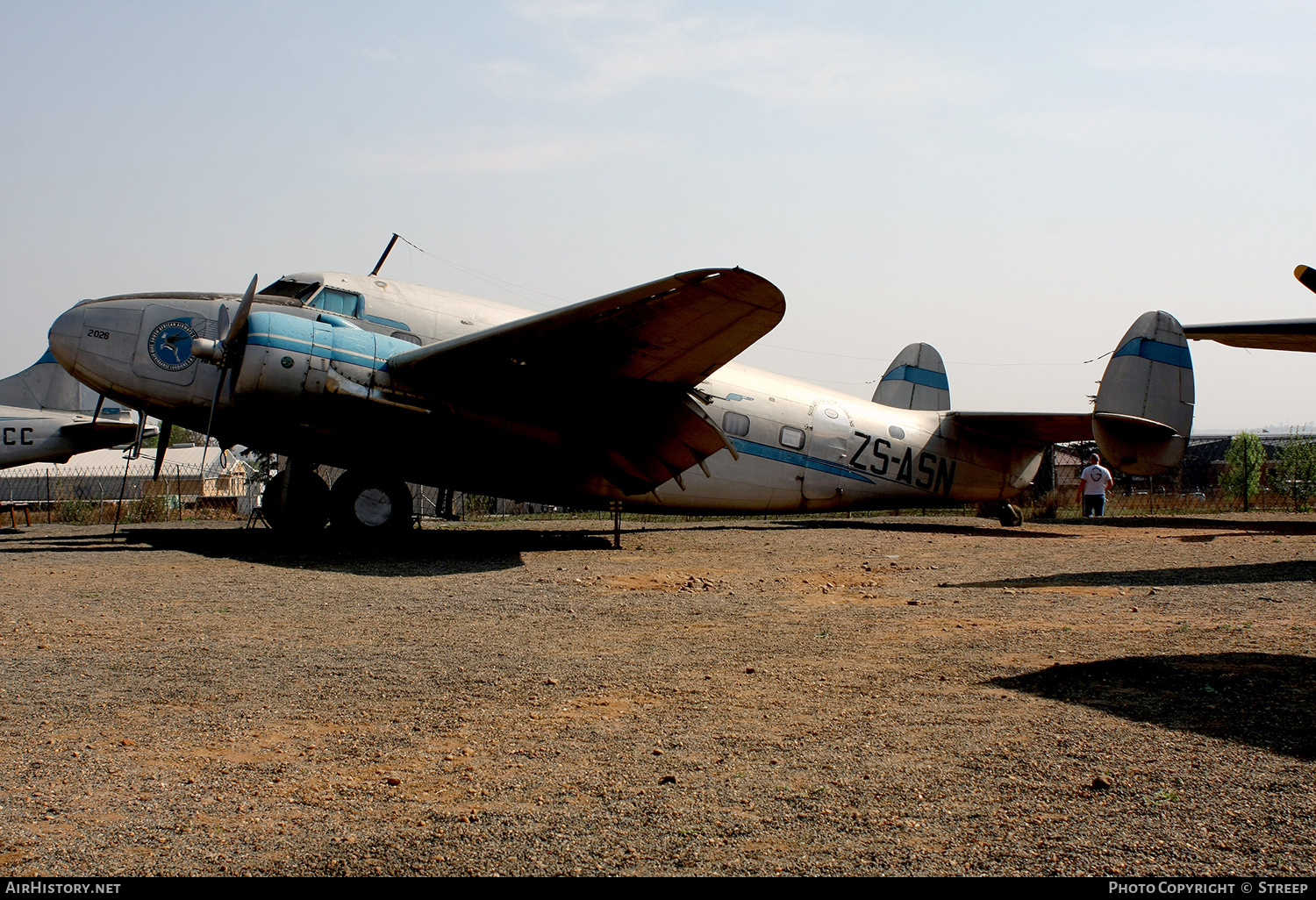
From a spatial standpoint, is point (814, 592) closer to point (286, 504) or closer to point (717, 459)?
point (717, 459)

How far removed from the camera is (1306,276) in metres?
8.78

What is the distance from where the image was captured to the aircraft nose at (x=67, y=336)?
41.9ft

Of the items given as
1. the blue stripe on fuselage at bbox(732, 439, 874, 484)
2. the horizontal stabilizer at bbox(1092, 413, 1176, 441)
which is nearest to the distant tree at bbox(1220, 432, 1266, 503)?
the horizontal stabilizer at bbox(1092, 413, 1176, 441)

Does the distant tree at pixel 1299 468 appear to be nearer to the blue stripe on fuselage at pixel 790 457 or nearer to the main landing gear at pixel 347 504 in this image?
the blue stripe on fuselage at pixel 790 457

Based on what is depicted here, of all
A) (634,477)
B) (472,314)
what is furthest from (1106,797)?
(472,314)

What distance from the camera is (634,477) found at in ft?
47.8

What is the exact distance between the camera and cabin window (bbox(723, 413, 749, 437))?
15.8 m

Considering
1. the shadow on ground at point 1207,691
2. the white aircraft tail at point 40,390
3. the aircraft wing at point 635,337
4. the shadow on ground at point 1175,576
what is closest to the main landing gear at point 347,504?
the aircraft wing at point 635,337

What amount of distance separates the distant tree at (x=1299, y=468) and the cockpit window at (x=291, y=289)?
25274 millimetres

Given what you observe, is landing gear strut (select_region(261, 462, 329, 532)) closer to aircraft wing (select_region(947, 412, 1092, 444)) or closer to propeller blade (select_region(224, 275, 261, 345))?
propeller blade (select_region(224, 275, 261, 345))

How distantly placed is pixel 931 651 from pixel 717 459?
966 cm

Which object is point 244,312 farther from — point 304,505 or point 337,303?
point 304,505

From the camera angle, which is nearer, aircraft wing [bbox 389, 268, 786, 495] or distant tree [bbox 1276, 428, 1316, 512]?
aircraft wing [bbox 389, 268, 786, 495]

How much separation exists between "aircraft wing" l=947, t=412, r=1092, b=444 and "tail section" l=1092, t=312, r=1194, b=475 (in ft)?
1.66
